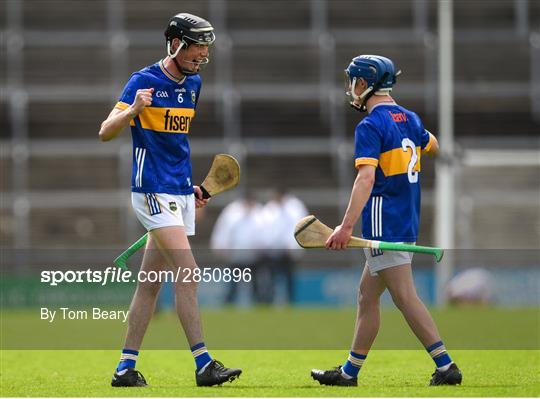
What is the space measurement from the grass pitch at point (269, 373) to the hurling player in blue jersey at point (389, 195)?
0.41 m

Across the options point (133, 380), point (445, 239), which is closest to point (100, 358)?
point (133, 380)

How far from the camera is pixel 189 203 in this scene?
8.37m

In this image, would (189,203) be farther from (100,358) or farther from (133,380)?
(100,358)

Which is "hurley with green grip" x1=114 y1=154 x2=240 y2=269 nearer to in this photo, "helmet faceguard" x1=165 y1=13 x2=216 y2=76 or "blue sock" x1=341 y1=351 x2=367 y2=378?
"helmet faceguard" x1=165 y1=13 x2=216 y2=76

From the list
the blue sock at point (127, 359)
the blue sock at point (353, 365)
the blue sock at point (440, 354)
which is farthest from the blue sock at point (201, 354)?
the blue sock at point (440, 354)

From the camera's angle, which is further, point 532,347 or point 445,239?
point 445,239

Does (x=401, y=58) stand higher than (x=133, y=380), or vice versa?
(x=401, y=58)

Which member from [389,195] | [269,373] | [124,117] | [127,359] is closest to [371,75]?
[389,195]

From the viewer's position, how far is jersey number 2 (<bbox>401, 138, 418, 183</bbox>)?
316 inches

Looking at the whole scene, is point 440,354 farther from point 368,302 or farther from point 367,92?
point 367,92

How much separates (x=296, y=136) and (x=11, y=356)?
15874 mm

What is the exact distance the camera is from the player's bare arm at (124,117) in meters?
7.84

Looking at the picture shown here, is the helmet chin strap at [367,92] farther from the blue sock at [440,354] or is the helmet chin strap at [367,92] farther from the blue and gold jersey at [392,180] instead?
the blue sock at [440,354]

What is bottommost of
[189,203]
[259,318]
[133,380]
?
[259,318]
